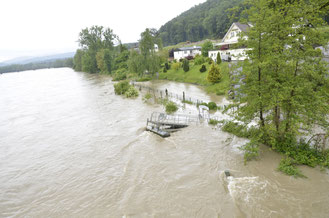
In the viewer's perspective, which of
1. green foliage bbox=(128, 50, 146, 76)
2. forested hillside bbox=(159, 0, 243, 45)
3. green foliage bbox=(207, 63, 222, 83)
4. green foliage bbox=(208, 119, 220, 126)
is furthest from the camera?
forested hillside bbox=(159, 0, 243, 45)

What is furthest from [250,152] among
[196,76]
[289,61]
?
[196,76]

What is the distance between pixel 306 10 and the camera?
11.2 m

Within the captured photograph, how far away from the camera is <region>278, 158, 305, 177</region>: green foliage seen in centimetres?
1173

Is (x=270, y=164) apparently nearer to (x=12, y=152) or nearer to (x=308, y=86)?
(x=308, y=86)

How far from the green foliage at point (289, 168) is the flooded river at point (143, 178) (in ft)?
1.15

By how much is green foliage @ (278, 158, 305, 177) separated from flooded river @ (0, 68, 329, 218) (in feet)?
1.15

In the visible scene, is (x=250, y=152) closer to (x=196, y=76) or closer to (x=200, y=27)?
(x=196, y=76)

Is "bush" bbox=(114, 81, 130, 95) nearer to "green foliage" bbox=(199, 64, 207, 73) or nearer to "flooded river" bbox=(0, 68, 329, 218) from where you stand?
"green foliage" bbox=(199, 64, 207, 73)

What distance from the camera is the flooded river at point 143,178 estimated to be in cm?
1071

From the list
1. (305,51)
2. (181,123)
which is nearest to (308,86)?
(305,51)

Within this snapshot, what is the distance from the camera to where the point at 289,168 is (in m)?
12.1

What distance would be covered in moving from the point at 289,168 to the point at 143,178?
344 inches

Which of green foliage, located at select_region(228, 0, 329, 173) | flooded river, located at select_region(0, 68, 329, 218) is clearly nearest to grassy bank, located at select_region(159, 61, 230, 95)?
flooded river, located at select_region(0, 68, 329, 218)

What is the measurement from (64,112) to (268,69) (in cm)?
3020
